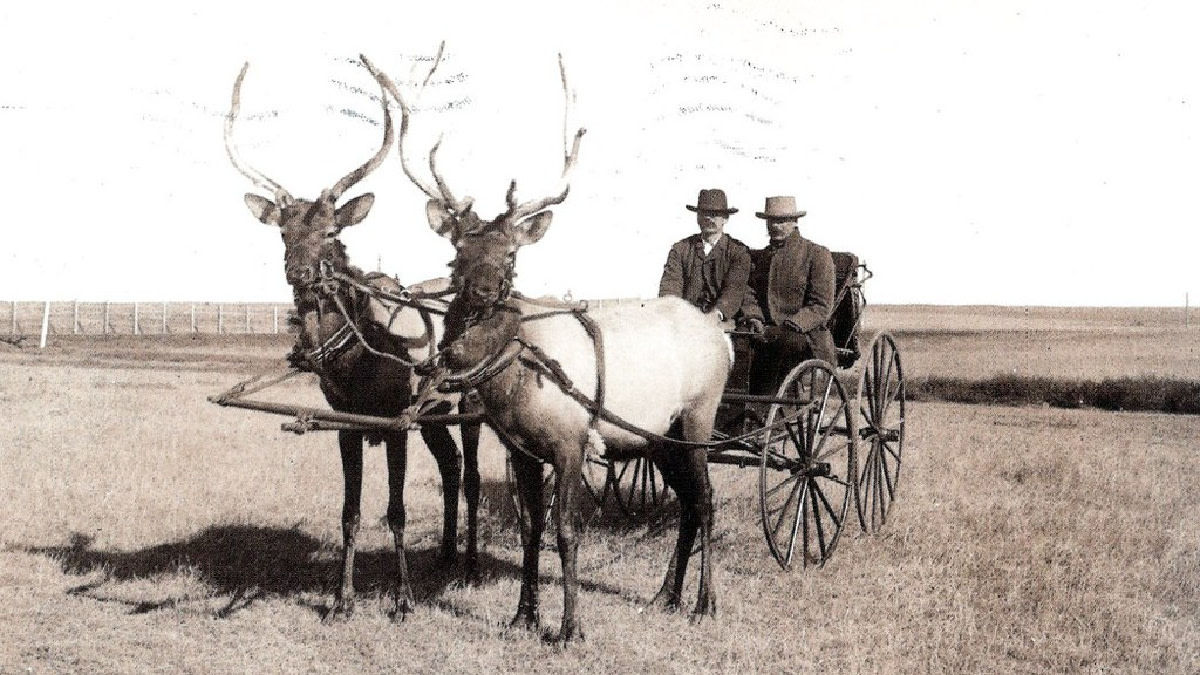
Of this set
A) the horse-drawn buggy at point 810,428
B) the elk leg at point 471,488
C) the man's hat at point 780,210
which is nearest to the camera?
the horse-drawn buggy at point 810,428

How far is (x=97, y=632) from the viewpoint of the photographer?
7.05 metres

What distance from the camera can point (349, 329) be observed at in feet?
23.7

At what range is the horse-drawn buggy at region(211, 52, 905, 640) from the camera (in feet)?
21.1

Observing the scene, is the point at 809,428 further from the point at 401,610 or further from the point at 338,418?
the point at 338,418

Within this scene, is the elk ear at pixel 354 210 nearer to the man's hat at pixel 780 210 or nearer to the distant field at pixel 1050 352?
the man's hat at pixel 780 210

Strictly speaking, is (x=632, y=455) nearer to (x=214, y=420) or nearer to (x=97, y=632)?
(x=97, y=632)

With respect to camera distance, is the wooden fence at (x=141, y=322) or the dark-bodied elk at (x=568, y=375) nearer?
the dark-bodied elk at (x=568, y=375)

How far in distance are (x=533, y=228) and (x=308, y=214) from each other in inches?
67.7

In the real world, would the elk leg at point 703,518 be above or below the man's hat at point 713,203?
below

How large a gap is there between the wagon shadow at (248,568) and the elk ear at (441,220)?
129 inches

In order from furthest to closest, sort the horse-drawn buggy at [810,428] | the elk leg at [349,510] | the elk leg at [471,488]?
the elk leg at [471,488]
the horse-drawn buggy at [810,428]
the elk leg at [349,510]

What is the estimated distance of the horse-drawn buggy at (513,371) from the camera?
21.1ft

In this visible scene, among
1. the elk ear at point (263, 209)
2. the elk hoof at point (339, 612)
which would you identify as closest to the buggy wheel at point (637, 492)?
the elk hoof at point (339, 612)

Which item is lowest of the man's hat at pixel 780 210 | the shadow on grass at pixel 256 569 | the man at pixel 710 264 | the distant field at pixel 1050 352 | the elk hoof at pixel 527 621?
the shadow on grass at pixel 256 569
